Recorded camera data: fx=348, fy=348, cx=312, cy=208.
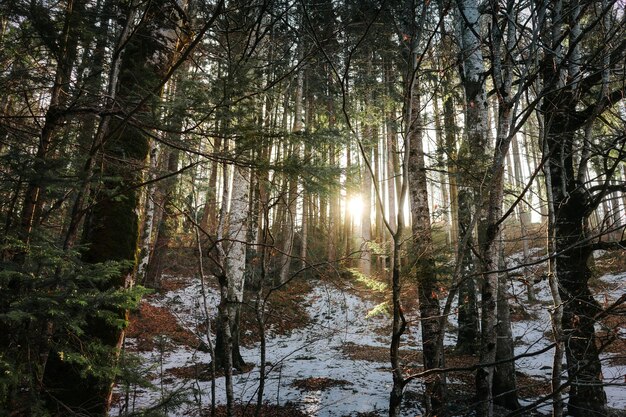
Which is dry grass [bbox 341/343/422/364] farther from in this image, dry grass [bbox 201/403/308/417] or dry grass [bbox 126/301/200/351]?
dry grass [bbox 126/301/200/351]

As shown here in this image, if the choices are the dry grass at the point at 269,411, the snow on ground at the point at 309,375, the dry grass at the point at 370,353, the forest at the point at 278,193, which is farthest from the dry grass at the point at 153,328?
the dry grass at the point at 269,411

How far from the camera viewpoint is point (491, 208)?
257 centimetres

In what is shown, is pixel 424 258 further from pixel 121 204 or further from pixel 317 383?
pixel 121 204

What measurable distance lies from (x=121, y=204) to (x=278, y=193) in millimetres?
2034

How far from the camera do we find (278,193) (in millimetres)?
5086

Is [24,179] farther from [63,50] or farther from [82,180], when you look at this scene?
[63,50]

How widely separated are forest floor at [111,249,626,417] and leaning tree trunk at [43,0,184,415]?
45 centimetres

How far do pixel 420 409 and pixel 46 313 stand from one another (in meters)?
5.19

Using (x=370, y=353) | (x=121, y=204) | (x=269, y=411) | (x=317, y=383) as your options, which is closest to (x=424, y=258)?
(x=269, y=411)

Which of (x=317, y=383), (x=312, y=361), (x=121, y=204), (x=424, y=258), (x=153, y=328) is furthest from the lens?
(x=153, y=328)

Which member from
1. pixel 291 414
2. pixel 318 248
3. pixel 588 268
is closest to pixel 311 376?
pixel 291 414

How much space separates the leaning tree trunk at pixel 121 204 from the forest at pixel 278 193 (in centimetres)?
2

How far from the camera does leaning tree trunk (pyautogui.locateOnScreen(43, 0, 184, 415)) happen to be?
10.1 ft

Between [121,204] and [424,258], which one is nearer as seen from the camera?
[121,204]
